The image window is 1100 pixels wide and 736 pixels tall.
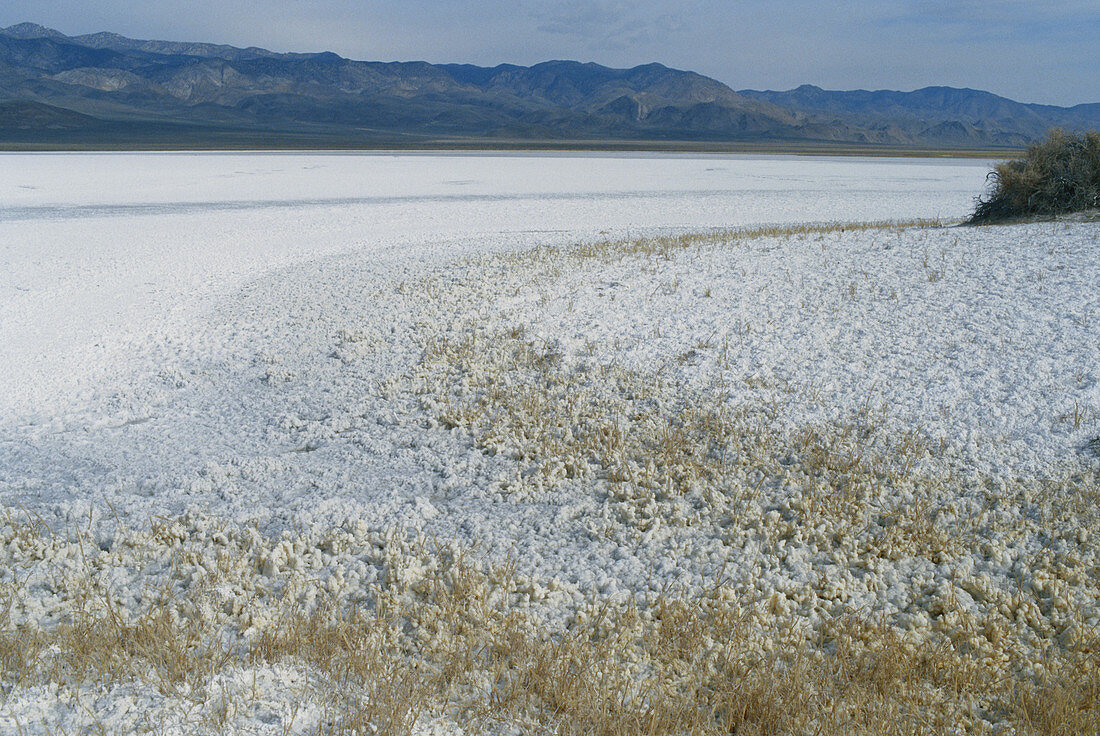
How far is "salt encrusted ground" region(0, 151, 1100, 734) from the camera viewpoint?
407cm

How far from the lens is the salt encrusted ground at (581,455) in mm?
4074

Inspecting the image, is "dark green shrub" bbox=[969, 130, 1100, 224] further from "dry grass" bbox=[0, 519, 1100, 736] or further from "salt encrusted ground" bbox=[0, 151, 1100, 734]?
"dry grass" bbox=[0, 519, 1100, 736]

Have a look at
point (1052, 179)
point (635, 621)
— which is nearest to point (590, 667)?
point (635, 621)

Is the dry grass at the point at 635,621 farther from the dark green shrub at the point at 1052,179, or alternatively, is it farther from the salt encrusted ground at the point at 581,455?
the dark green shrub at the point at 1052,179

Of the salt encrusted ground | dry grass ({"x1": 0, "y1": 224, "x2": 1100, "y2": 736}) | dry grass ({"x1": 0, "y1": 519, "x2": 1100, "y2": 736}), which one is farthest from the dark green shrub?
dry grass ({"x1": 0, "y1": 519, "x2": 1100, "y2": 736})

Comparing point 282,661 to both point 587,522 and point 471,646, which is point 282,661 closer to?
point 471,646

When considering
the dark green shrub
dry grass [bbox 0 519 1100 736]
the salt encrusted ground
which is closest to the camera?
dry grass [bbox 0 519 1100 736]

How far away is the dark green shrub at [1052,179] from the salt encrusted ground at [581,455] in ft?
8.45

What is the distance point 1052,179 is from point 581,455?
12.3 m

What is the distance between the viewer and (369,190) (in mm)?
28984

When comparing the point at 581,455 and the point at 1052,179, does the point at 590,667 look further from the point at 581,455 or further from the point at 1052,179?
the point at 1052,179

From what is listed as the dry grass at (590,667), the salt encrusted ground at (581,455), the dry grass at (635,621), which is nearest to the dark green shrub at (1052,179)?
the salt encrusted ground at (581,455)

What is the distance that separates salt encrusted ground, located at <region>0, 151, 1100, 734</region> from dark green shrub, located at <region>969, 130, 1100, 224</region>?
2576 mm

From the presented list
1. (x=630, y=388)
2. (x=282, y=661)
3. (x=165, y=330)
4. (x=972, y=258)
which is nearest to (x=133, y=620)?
(x=282, y=661)
